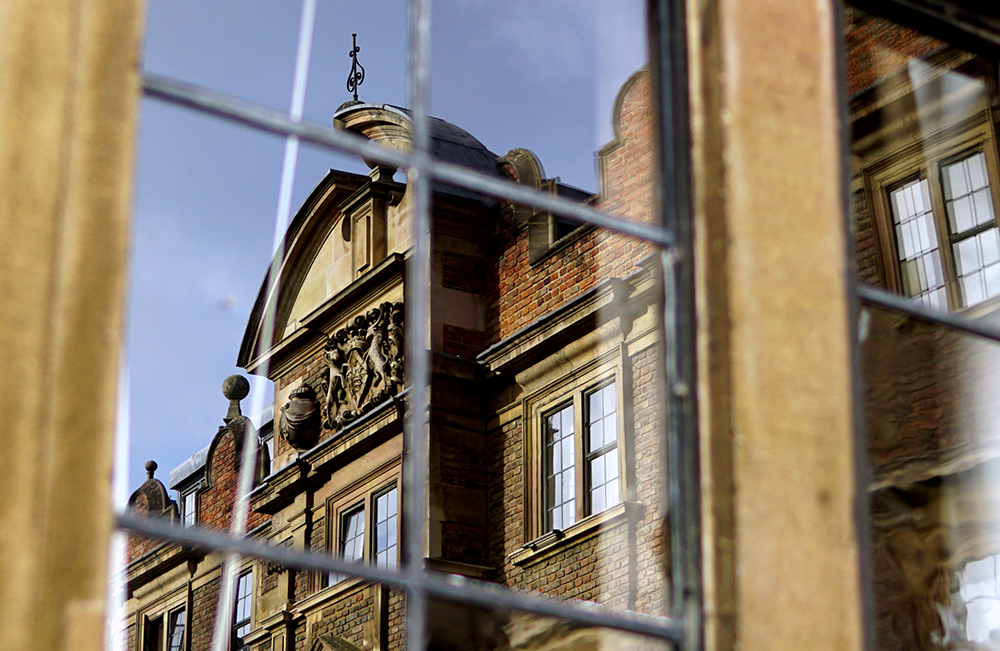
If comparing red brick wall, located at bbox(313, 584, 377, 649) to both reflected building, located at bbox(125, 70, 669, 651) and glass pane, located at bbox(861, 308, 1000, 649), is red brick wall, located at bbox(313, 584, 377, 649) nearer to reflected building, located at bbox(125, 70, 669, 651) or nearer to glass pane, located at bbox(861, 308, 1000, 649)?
reflected building, located at bbox(125, 70, 669, 651)

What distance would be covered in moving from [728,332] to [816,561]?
1.15 feet

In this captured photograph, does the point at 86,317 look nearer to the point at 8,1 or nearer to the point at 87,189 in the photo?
the point at 87,189

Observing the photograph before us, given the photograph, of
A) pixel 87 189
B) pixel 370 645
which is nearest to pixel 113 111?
pixel 87 189

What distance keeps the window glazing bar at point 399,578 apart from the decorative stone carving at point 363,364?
14.2 meters

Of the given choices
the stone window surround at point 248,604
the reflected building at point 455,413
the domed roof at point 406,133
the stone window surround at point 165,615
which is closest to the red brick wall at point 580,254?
the reflected building at point 455,413

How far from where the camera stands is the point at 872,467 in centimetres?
254

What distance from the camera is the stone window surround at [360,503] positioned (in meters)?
16.0

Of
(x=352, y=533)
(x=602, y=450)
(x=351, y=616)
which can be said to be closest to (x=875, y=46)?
(x=602, y=450)

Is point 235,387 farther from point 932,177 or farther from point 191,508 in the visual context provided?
point 932,177

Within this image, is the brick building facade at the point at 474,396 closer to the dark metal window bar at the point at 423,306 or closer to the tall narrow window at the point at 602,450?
the tall narrow window at the point at 602,450

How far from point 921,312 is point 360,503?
1450 cm

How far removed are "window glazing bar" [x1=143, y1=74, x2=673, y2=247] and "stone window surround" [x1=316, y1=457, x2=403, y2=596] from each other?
13.5 m

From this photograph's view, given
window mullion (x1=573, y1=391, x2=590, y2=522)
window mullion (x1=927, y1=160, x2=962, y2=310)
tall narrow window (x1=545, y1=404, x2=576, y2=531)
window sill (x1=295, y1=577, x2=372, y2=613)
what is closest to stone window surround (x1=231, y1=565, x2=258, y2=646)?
window sill (x1=295, y1=577, x2=372, y2=613)

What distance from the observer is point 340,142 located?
2000 millimetres
